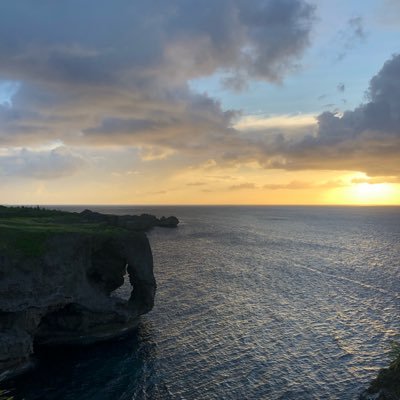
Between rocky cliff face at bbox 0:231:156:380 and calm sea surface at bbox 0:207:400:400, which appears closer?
calm sea surface at bbox 0:207:400:400

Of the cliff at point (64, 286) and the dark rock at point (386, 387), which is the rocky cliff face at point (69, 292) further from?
the dark rock at point (386, 387)

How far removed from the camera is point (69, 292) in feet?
141

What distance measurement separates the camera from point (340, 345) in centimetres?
4425

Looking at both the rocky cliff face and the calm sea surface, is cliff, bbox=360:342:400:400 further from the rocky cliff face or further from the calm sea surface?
the rocky cliff face

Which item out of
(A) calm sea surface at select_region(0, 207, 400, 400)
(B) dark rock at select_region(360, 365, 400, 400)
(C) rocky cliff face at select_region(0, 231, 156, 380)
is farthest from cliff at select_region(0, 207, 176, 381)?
(B) dark rock at select_region(360, 365, 400, 400)

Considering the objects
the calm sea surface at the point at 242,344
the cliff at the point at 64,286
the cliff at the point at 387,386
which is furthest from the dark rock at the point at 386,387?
the cliff at the point at 64,286

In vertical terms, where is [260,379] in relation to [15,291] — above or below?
below

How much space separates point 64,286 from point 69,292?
3.13 feet

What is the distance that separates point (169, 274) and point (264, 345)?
3722 centimetres

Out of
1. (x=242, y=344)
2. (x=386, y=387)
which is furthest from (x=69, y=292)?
(x=386, y=387)

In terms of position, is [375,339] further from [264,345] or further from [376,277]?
[376,277]

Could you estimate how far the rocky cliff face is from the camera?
38688 millimetres

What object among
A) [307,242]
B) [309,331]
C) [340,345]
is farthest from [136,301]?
[307,242]

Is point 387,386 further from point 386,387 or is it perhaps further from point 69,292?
point 69,292
